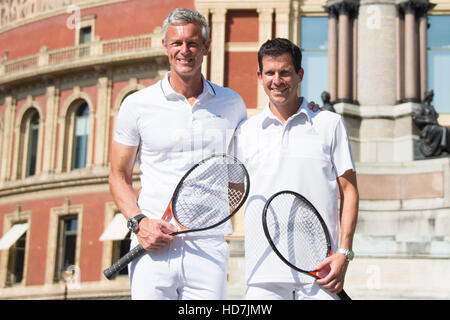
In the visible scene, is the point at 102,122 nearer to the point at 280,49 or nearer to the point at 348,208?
the point at 280,49

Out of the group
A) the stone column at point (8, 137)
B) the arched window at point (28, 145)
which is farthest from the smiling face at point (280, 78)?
the stone column at point (8, 137)

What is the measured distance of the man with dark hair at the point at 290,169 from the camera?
4.33 meters

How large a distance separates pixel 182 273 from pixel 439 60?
936 inches

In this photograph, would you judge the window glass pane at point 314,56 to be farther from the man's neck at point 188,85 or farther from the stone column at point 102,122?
the man's neck at point 188,85

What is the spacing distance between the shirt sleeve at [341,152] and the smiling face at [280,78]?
34cm

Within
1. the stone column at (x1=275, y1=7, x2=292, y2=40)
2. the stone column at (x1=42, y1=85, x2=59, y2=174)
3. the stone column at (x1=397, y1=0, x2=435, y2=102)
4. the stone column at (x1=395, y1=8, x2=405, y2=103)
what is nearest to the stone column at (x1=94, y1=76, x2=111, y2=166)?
the stone column at (x1=42, y1=85, x2=59, y2=174)

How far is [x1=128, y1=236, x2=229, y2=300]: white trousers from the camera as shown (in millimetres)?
4441

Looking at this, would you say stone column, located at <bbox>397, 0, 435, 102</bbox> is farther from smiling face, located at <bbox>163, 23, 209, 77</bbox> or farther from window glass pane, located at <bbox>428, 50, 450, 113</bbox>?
smiling face, located at <bbox>163, 23, 209, 77</bbox>

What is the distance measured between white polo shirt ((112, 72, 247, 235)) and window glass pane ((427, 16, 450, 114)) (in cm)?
2238

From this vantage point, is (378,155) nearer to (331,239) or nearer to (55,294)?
(55,294)

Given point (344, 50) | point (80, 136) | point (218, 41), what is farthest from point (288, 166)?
point (80, 136)
